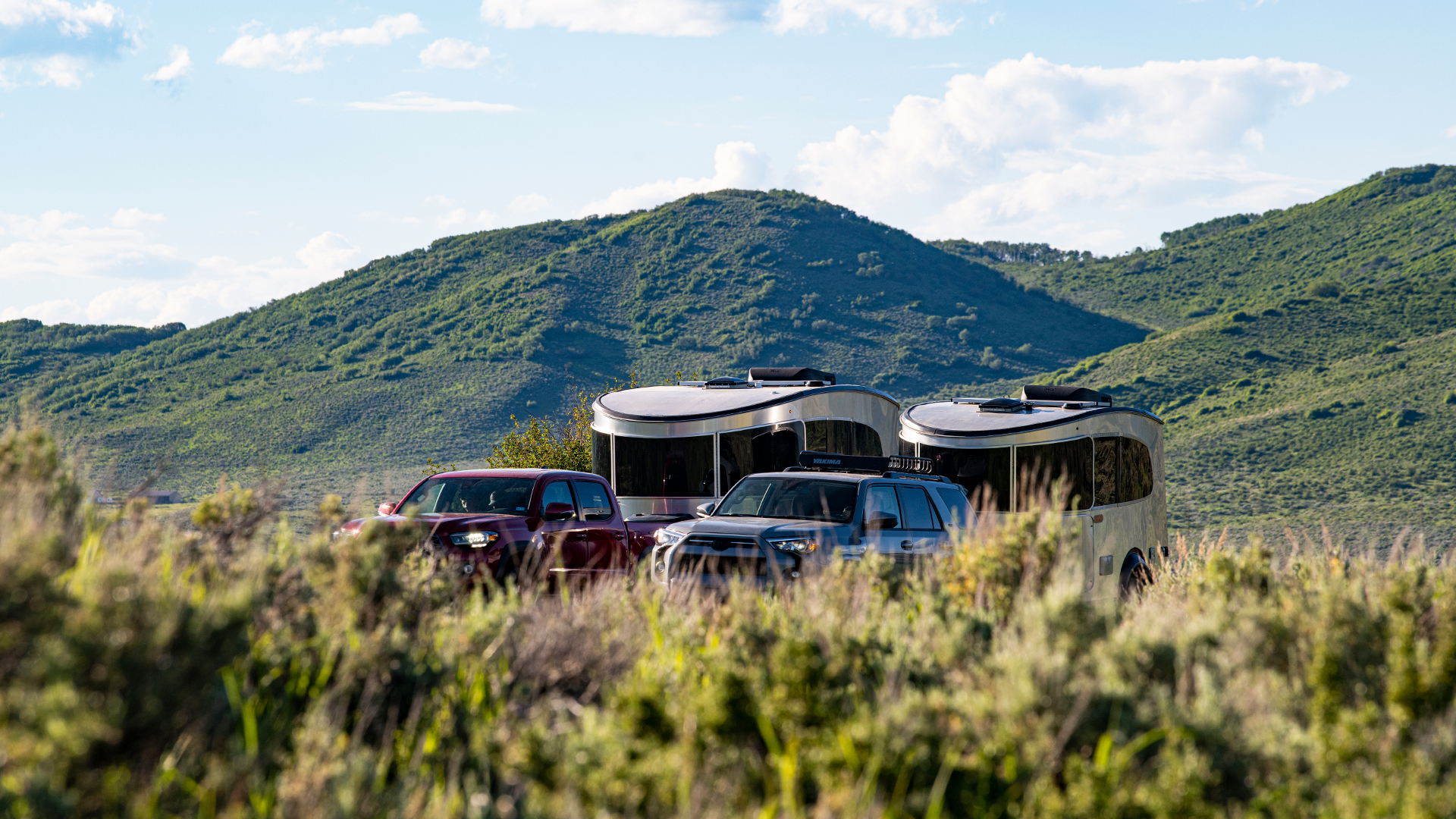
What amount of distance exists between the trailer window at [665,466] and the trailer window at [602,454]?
0.82 ft

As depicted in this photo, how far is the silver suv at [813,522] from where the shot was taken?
9.58 metres

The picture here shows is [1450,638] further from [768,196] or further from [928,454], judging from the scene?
[768,196]

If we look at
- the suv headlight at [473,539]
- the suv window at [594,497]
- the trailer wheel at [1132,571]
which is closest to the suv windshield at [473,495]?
the suv window at [594,497]

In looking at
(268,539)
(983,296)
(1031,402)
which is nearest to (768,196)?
(983,296)

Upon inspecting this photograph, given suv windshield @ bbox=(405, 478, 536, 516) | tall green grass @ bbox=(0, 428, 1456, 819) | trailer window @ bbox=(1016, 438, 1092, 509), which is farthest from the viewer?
trailer window @ bbox=(1016, 438, 1092, 509)

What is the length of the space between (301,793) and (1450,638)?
4.86 meters

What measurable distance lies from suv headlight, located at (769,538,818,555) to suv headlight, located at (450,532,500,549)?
2.70 meters

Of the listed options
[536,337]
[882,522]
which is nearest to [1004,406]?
[882,522]

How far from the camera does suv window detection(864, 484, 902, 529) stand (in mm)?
10734

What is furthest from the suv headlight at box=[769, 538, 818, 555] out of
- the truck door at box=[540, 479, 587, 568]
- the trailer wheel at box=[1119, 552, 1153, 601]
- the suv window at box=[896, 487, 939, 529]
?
the trailer wheel at box=[1119, 552, 1153, 601]

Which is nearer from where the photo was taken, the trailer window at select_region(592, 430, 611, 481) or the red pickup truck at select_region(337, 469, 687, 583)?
the red pickup truck at select_region(337, 469, 687, 583)

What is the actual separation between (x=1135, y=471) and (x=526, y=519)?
7837 millimetres

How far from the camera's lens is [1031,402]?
15.2 metres

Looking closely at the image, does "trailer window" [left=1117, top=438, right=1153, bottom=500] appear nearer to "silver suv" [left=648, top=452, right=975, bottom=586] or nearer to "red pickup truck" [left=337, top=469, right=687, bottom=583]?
"silver suv" [left=648, top=452, right=975, bottom=586]
